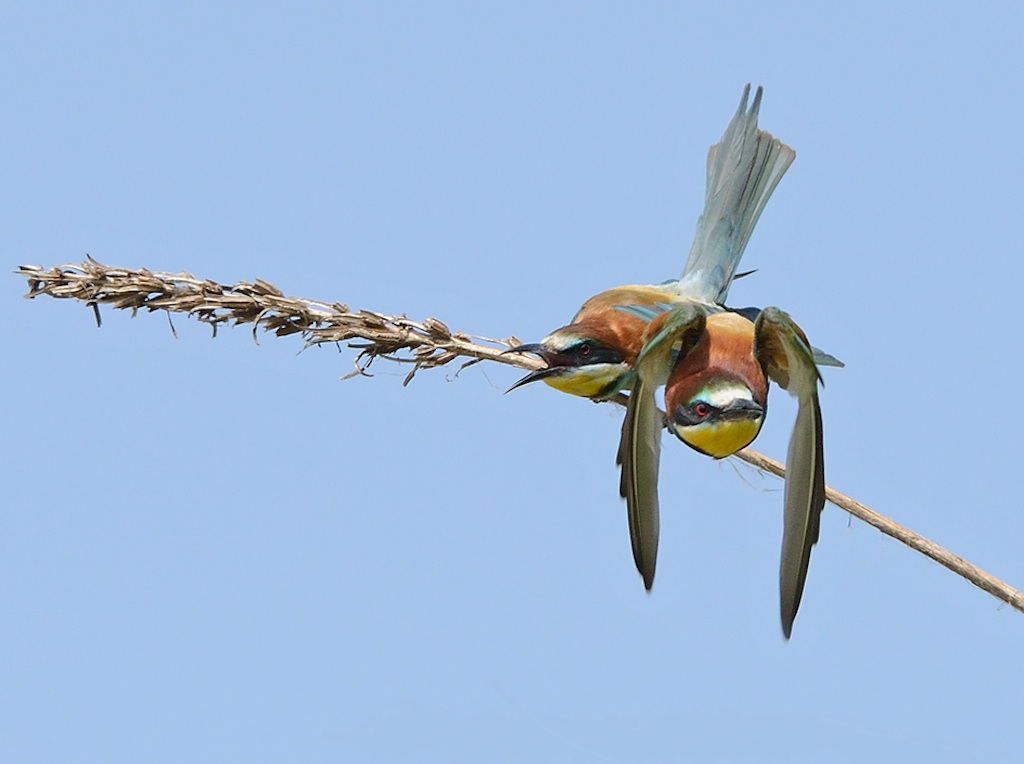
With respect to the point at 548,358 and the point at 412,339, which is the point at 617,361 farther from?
the point at 412,339

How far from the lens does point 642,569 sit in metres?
2.72

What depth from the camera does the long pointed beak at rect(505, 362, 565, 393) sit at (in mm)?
3168

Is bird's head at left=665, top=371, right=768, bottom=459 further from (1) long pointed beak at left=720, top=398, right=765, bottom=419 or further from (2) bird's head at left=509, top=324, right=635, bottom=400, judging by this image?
(2) bird's head at left=509, top=324, right=635, bottom=400

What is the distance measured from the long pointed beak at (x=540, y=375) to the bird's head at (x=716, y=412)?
1.40 feet

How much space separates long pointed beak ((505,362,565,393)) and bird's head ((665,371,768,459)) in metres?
0.43

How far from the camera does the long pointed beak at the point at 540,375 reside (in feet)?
10.4

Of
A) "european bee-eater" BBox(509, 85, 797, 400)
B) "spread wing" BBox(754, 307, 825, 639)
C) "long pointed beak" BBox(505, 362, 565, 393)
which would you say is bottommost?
"spread wing" BBox(754, 307, 825, 639)

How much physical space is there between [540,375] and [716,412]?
0.57m

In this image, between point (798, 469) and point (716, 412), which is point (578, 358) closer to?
point (716, 412)

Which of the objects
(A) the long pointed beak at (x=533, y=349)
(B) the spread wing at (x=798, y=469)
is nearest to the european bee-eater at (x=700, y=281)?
(A) the long pointed beak at (x=533, y=349)

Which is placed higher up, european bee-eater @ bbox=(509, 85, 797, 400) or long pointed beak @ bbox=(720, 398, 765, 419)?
european bee-eater @ bbox=(509, 85, 797, 400)

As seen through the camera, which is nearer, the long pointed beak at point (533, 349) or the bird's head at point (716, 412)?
the bird's head at point (716, 412)

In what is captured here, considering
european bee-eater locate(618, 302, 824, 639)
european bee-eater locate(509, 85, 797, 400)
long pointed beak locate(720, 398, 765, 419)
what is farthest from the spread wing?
european bee-eater locate(509, 85, 797, 400)

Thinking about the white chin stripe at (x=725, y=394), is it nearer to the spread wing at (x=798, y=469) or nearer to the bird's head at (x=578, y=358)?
the spread wing at (x=798, y=469)
